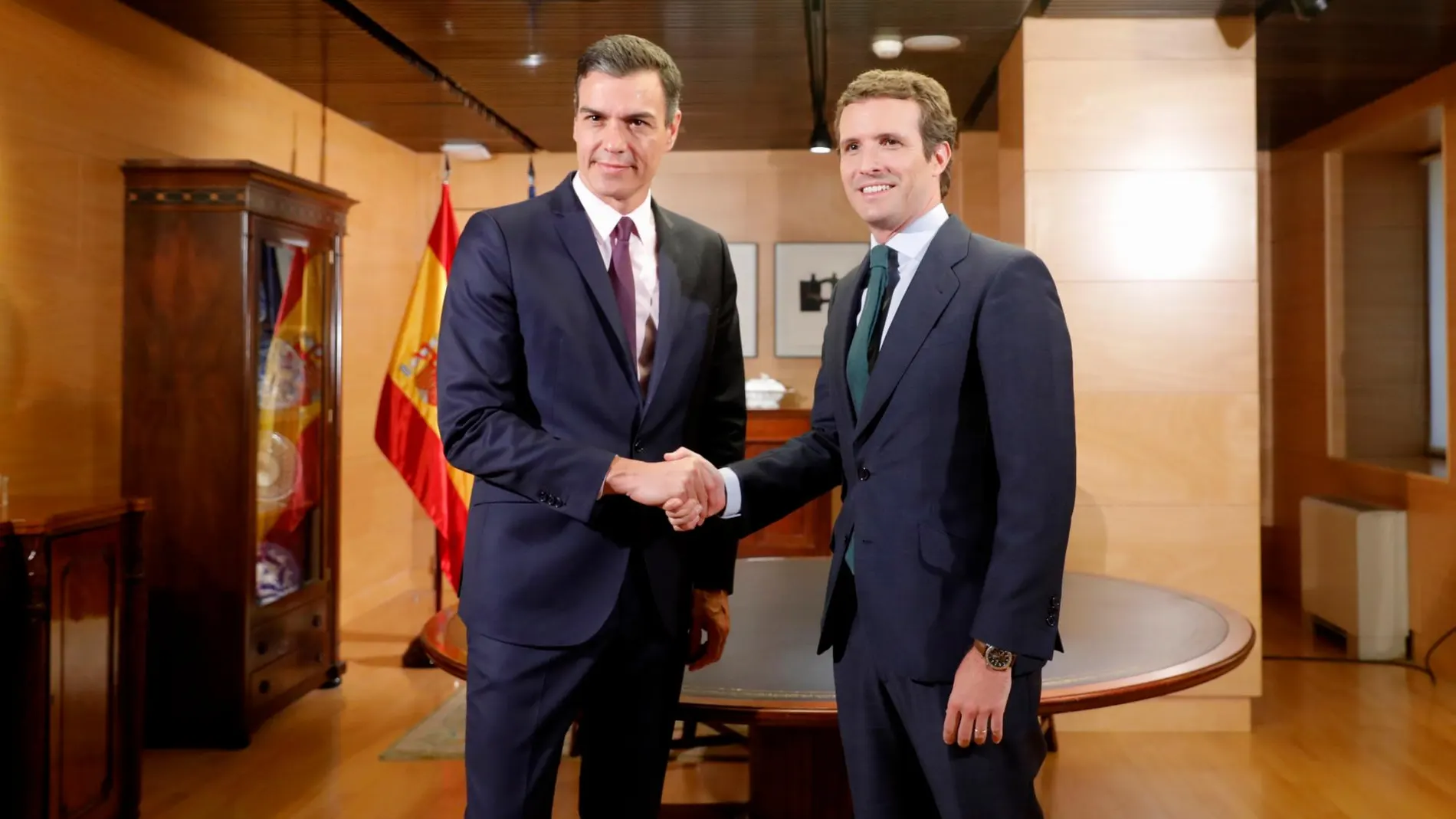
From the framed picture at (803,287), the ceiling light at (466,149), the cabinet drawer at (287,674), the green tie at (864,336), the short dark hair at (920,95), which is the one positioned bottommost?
the cabinet drawer at (287,674)

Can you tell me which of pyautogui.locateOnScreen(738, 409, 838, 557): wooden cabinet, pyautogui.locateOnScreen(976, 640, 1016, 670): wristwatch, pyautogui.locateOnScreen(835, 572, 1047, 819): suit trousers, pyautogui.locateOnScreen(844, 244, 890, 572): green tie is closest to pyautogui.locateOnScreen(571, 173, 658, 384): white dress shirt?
pyautogui.locateOnScreen(844, 244, 890, 572): green tie

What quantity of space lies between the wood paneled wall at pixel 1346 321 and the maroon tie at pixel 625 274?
4595mm

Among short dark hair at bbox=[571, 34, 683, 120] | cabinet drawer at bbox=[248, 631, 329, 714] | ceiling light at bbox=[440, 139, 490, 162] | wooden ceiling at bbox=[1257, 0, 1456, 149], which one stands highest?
ceiling light at bbox=[440, 139, 490, 162]

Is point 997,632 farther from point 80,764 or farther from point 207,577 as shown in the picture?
point 207,577

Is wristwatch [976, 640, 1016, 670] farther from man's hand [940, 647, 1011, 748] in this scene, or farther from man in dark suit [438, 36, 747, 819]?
man in dark suit [438, 36, 747, 819]

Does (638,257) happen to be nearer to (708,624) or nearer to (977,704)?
(708,624)

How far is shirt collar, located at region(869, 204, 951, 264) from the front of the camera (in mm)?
1646

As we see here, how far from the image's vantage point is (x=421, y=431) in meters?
4.80

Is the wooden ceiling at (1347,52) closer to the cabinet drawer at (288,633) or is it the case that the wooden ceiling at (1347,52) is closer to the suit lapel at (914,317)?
the suit lapel at (914,317)

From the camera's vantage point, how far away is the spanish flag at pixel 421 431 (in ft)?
15.7

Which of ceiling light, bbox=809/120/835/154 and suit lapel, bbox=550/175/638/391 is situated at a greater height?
ceiling light, bbox=809/120/835/154

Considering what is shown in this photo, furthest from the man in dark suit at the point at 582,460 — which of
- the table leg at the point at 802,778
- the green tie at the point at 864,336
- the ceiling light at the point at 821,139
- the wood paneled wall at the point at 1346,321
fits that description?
the wood paneled wall at the point at 1346,321

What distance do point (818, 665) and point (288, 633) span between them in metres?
2.80

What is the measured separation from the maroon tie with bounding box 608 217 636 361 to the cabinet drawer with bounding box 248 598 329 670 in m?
2.94
